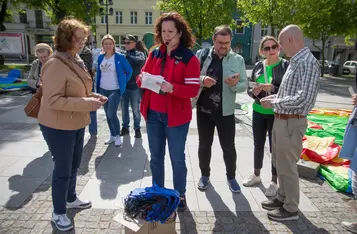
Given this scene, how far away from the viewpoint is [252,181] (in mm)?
3740

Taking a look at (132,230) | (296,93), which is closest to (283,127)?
(296,93)

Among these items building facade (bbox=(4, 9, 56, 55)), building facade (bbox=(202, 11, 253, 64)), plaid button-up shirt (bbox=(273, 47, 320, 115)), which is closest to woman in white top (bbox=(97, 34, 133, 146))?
plaid button-up shirt (bbox=(273, 47, 320, 115))

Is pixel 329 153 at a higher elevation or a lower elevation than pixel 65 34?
lower

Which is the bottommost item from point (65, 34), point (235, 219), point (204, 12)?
point (235, 219)

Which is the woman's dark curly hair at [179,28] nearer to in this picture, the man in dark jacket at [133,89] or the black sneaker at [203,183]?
the black sneaker at [203,183]

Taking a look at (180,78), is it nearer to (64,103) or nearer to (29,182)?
(64,103)

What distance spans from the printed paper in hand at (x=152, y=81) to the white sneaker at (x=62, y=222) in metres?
1.49

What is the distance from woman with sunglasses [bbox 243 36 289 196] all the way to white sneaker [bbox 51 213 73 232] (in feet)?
7.32

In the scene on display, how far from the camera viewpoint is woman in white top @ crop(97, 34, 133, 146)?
16.2ft

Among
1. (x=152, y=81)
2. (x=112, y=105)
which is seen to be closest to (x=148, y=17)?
(x=112, y=105)

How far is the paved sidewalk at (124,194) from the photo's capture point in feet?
9.14

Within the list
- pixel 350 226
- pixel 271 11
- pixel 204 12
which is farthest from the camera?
pixel 204 12

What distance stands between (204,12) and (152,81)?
1996 cm

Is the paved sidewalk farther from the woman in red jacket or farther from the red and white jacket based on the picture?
the red and white jacket
